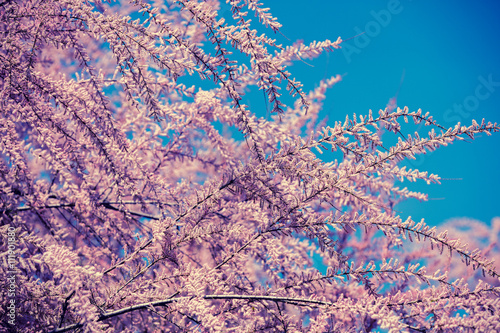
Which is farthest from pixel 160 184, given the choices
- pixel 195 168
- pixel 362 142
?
pixel 195 168

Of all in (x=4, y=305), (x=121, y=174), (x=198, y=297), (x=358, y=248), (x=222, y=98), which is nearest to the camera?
(x=198, y=297)

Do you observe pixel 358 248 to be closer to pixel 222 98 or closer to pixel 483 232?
pixel 483 232

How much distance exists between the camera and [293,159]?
152cm

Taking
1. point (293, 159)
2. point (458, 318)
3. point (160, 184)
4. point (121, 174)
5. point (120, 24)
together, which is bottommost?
point (458, 318)

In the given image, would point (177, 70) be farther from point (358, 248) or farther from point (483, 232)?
point (483, 232)

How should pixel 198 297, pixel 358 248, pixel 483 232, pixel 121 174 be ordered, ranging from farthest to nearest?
pixel 483 232 < pixel 358 248 < pixel 121 174 < pixel 198 297

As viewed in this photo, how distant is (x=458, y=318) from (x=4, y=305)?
2.17 m

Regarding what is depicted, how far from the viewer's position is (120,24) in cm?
163

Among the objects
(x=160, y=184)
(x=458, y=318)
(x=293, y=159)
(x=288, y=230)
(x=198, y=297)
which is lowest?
(x=458, y=318)

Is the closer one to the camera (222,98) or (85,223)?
(85,223)

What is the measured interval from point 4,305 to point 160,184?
112 cm

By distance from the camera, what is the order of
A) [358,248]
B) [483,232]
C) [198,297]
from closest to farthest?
[198,297], [358,248], [483,232]

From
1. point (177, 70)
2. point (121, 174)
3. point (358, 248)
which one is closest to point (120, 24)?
point (177, 70)

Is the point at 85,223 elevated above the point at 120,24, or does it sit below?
below
